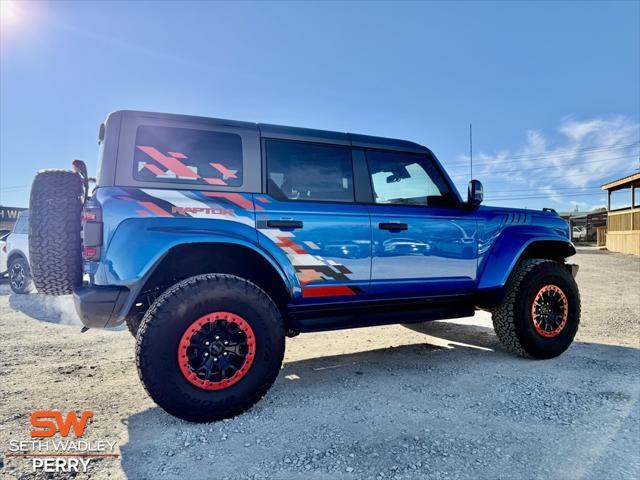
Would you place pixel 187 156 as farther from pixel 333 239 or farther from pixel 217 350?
pixel 217 350

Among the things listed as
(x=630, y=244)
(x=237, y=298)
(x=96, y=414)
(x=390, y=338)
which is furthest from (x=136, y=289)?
(x=630, y=244)

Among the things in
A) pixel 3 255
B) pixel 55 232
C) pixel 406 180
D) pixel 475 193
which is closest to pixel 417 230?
pixel 406 180

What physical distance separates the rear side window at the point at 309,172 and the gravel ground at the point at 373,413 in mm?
1566

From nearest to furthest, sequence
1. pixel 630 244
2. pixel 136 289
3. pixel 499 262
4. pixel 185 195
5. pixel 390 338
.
A: pixel 136 289 → pixel 185 195 → pixel 499 262 → pixel 390 338 → pixel 630 244

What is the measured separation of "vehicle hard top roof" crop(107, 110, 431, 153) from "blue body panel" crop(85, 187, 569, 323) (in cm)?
56

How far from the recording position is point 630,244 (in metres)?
19.2

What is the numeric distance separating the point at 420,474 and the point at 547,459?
2.36 ft

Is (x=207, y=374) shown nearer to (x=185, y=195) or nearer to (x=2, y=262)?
(x=185, y=195)

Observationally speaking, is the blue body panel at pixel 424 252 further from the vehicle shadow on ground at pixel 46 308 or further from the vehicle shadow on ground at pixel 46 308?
the vehicle shadow on ground at pixel 46 308

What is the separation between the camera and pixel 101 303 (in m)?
2.46

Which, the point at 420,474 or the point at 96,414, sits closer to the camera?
the point at 420,474

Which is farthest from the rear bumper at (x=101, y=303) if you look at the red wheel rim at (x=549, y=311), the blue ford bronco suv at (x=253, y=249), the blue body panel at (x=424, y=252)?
the red wheel rim at (x=549, y=311)

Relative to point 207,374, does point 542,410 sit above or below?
below

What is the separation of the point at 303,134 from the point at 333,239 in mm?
931
